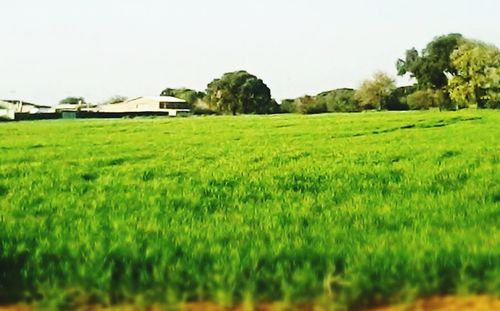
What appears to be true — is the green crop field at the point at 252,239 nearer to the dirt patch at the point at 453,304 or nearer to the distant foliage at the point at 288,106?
the dirt patch at the point at 453,304

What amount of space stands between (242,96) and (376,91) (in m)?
19.8

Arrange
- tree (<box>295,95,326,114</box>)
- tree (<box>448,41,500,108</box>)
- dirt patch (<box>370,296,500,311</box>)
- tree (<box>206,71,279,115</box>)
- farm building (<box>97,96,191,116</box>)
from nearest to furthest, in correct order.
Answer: dirt patch (<box>370,296,500,311</box>)
tree (<box>448,41,500,108</box>)
tree (<box>295,95,326,114</box>)
tree (<box>206,71,279,115</box>)
farm building (<box>97,96,191,116</box>)

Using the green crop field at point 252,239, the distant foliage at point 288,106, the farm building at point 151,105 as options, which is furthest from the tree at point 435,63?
the green crop field at point 252,239

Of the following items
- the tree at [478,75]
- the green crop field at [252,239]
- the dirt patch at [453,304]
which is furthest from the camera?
the tree at [478,75]

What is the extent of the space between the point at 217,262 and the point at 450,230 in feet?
7.28

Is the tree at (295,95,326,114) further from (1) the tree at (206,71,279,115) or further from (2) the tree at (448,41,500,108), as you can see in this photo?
(2) the tree at (448,41,500,108)

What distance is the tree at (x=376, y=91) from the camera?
89750 millimetres

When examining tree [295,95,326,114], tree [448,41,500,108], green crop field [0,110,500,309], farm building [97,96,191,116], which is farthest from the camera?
farm building [97,96,191,116]

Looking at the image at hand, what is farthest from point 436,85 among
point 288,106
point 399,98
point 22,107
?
point 22,107

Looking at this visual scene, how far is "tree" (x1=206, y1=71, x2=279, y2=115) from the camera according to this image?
95438 mm

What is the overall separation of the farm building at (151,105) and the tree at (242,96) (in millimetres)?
7684

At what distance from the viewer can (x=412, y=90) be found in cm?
8750

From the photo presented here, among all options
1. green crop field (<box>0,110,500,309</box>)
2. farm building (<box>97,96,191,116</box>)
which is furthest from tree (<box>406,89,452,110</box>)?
green crop field (<box>0,110,500,309</box>)

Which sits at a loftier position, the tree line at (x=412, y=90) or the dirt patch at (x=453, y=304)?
the tree line at (x=412, y=90)
